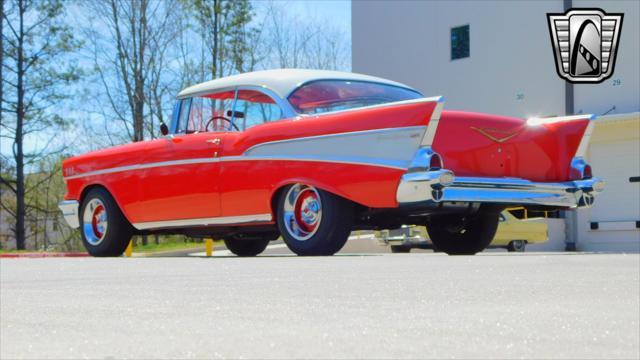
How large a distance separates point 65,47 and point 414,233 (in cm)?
1960

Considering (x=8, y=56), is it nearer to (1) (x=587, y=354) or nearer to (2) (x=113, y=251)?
(2) (x=113, y=251)

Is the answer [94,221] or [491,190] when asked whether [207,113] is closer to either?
[94,221]

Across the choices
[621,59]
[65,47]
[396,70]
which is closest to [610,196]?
[621,59]

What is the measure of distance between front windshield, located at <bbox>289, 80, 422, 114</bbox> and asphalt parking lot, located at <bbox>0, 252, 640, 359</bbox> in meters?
2.96

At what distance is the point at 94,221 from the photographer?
901 centimetres

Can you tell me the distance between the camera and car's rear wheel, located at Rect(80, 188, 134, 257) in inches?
344

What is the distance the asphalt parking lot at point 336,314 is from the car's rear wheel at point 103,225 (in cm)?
422

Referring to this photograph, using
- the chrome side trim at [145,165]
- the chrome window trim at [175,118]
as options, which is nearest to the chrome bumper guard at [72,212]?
the chrome side trim at [145,165]

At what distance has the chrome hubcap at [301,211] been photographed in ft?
22.6

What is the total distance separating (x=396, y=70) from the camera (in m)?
23.8

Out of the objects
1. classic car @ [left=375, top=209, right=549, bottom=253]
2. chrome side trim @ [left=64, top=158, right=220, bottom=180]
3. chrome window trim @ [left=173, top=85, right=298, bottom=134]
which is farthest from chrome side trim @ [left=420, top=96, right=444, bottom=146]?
classic car @ [left=375, top=209, right=549, bottom=253]

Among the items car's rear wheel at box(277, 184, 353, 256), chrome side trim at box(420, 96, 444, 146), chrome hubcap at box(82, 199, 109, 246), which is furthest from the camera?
chrome hubcap at box(82, 199, 109, 246)

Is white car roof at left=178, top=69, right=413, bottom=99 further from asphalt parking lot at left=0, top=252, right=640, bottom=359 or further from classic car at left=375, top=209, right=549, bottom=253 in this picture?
classic car at left=375, top=209, right=549, bottom=253

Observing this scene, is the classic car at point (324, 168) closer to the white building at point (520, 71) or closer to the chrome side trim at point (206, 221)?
the chrome side trim at point (206, 221)
